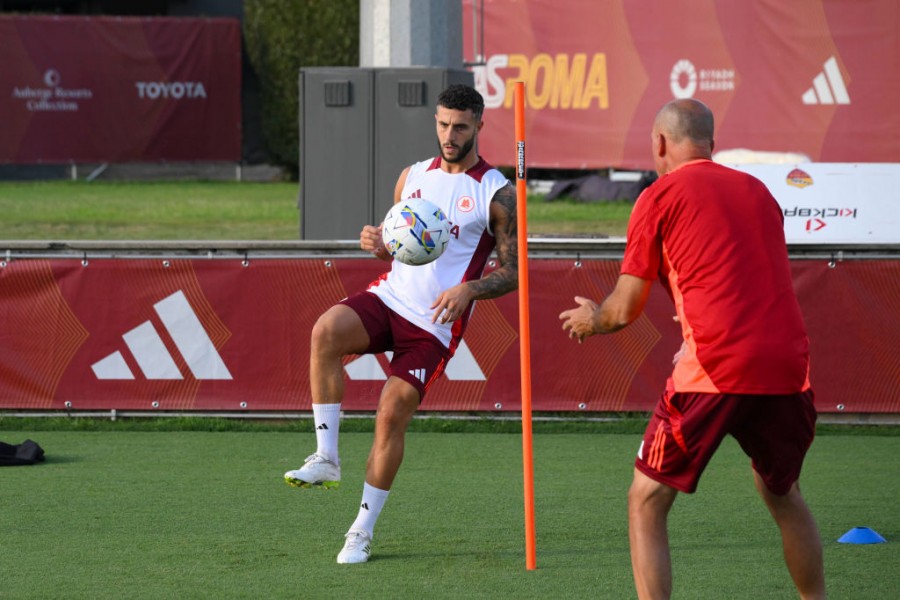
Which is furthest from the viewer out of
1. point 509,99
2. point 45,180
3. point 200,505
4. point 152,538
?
point 45,180

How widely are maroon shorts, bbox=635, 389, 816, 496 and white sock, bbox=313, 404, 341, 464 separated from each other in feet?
5.87

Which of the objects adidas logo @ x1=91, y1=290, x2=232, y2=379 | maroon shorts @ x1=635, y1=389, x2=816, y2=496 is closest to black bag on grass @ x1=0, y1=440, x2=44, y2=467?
adidas logo @ x1=91, y1=290, x2=232, y2=379

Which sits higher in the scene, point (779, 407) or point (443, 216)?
point (443, 216)

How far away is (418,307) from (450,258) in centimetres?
27

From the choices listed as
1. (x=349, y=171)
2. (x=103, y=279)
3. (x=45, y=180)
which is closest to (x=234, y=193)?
(x=45, y=180)

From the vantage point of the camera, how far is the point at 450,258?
6238 mm

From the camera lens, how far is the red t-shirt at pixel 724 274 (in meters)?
4.45

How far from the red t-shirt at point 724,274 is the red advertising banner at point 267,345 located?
474cm

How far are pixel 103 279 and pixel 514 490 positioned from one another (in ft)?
11.4

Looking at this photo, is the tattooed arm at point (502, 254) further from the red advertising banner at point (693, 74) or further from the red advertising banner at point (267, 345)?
the red advertising banner at point (693, 74)

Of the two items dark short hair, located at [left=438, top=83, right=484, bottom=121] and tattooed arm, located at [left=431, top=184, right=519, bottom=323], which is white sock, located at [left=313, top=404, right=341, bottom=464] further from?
dark short hair, located at [left=438, top=83, right=484, bottom=121]

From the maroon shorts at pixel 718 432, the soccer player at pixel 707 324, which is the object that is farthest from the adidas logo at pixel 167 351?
the maroon shorts at pixel 718 432

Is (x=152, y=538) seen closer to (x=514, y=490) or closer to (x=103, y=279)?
(x=514, y=490)

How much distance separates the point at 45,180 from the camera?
32.0m
